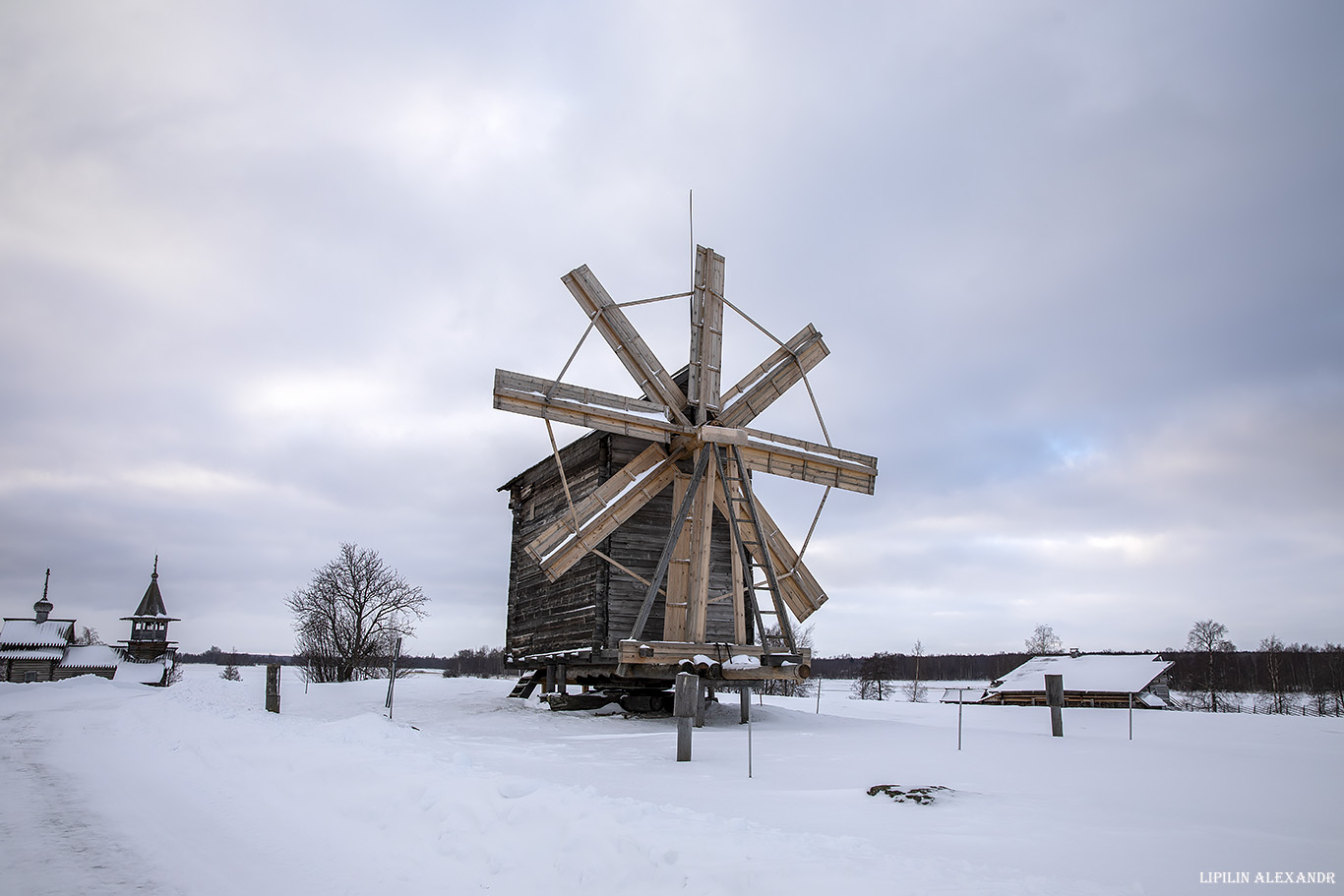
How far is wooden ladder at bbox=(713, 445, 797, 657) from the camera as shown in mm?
13758

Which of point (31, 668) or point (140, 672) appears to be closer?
point (31, 668)

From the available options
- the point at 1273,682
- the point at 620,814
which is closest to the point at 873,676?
the point at 1273,682

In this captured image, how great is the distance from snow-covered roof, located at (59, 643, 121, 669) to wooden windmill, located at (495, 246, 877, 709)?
47.0 meters

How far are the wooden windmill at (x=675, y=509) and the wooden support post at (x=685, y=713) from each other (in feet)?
8.59

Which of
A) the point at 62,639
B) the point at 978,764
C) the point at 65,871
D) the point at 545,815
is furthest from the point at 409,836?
the point at 62,639

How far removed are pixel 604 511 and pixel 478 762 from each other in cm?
700

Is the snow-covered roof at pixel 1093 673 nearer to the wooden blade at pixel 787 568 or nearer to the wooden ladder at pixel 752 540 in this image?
the wooden blade at pixel 787 568

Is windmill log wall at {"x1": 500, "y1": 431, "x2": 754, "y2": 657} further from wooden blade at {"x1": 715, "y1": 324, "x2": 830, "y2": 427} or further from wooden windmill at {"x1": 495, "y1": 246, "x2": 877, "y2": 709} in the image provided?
wooden blade at {"x1": 715, "y1": 324, "x2": 830, "y2": 427}

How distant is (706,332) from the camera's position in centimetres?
1603

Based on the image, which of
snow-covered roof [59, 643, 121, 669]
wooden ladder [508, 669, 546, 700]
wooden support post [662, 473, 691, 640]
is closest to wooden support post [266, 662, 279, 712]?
wooden ladder [508, 669, 546, 700]

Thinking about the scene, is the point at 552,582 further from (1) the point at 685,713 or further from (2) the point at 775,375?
(1) the point at 685,713

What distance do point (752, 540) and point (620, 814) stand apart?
33.8 feet

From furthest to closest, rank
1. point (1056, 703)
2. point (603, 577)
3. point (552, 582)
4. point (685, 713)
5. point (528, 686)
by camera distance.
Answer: point (528, 686) < point (552, 582) < point (603, 577) < point (1056, 703) < point (685, 713)

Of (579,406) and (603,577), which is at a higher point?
(579,406)
